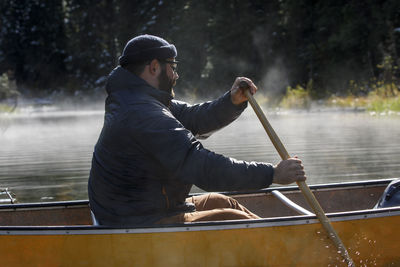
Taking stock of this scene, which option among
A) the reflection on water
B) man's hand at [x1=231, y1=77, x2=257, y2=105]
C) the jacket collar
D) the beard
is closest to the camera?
the jacket collar

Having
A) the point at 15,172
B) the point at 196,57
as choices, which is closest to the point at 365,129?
the point at 15,172

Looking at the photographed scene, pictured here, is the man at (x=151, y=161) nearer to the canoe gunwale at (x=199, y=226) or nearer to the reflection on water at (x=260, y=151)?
the canoe gunwale at (x=199, y=226)

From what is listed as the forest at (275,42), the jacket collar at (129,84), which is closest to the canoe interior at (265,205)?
the jacket collar at (129,84)

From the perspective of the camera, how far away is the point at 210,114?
4.19 metres

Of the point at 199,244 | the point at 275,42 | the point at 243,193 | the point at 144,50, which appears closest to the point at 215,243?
the point at 199,244

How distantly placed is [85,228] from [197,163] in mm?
876

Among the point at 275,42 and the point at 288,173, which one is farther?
the point at 275,42

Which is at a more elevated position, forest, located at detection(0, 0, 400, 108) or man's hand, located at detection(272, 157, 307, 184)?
man's hand, located at detection(272, 157, 307, 184)

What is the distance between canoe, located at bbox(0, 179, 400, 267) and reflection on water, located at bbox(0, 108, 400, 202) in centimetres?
352

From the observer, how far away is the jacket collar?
3.33 meters

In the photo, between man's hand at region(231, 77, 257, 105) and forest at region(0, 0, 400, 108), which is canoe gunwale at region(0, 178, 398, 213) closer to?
man's hand at region(231, 77, 257, 105)

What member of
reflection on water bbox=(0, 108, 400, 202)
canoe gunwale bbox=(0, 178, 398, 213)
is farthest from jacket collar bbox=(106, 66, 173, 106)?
reflection on water bbox=(0, 108, 400, 202)

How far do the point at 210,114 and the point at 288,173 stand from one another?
1.10 m

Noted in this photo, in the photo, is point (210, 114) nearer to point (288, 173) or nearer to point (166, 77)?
point (166, 77)
